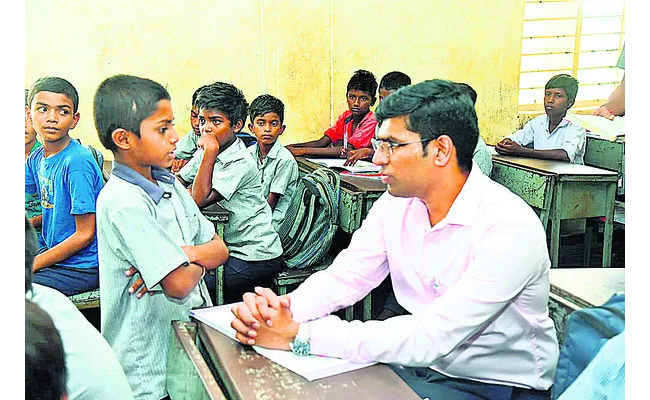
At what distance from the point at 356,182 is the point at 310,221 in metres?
0.37

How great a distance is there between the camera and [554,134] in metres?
2.14

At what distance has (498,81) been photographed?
1798 mm

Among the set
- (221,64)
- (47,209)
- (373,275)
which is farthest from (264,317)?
(221,64)

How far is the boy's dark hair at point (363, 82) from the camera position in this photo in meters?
1.94

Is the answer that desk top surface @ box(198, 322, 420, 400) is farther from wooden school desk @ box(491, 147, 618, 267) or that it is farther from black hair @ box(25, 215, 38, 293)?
wooden school desk @ box(491, 147, 618, 267)

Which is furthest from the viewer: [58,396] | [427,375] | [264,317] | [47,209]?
[47,209]

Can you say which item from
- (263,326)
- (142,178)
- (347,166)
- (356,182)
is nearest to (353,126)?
(356,182)

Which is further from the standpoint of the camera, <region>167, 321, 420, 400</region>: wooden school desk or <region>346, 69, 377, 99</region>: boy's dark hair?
<region>346, 69, 377, 99</region>: boy's dark hair

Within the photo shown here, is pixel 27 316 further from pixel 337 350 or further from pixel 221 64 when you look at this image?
pixel 221 64

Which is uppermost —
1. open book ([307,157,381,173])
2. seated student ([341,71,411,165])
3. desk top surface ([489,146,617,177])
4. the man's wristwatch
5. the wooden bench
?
seated student ([341,71,411,165])

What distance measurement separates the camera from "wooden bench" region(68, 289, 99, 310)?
5.63 ft

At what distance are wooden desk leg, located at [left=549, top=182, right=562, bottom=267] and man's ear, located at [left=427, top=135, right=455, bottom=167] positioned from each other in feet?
2.19

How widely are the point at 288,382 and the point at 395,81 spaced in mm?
943

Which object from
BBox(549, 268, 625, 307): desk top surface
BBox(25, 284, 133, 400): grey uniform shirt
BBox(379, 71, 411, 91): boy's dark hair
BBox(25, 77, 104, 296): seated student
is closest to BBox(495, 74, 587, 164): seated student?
BBox(379, 71, 411, 91): boy's dark hair
